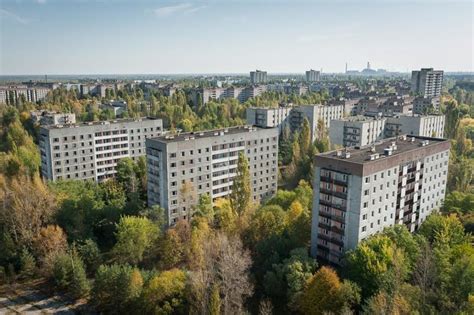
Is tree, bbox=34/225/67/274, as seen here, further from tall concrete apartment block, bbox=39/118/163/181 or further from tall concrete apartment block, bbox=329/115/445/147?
tall concrete apartment block, bbox=329/115/445/147

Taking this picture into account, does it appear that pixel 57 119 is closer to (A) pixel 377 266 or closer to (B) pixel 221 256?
(B) pixel 221 256

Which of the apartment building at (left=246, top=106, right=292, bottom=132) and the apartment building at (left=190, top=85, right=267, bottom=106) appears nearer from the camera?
the apartment building at (left=246, top=106, right=292, bottom=132)

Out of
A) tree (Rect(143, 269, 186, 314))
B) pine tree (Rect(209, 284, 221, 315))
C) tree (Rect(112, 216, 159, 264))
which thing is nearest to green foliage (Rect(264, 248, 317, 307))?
pine tree (Rect(209, 284, 221, 315))

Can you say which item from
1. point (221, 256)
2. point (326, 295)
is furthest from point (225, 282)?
point (326, 295)

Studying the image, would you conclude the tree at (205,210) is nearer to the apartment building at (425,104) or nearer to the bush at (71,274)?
the bush at (71,274)

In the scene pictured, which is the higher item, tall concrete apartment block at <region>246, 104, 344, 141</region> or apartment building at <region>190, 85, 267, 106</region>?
apartment building at <region>190, 85, 267, 106</region>

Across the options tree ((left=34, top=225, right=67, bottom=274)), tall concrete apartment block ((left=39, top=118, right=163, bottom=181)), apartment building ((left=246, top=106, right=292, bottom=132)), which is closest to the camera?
tree ((left=34, top=225, right=67, bottom=274))

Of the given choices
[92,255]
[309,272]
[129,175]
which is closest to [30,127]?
[129,175]

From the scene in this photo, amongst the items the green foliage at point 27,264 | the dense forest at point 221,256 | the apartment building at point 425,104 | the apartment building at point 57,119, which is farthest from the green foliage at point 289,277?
the apartment building at point 425,104
